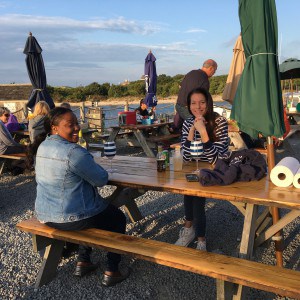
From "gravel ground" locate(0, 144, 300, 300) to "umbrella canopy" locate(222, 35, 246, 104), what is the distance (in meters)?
1.99

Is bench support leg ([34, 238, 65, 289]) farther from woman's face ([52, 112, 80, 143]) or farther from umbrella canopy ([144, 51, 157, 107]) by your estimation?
umbrella canopy ([144, 51, 157, 107])

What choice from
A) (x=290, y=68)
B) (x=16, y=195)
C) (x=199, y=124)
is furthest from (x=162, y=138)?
(x=290, y=68)

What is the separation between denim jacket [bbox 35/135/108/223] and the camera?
2.34m

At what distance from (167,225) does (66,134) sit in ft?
5.70

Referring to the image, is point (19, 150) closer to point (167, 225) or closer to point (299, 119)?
point (167, 225)

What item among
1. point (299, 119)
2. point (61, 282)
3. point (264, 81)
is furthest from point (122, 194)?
point (299, 119)

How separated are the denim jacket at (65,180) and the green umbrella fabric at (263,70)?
1164 millimetres

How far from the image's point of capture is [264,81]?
2367 mm

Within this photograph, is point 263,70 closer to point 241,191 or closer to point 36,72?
point 241,191

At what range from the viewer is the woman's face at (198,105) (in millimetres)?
3029

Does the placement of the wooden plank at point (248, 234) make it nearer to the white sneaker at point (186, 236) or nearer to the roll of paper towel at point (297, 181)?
the roll of paper towel at point (297, 181)

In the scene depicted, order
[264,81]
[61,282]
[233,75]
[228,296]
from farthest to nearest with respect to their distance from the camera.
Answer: [233,75] → [61,282] → [264,81] → [228,296]

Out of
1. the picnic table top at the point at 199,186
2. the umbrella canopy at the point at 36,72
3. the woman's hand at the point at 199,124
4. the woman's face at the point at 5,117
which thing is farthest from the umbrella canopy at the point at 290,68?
the picnic table top at the point at 199,186

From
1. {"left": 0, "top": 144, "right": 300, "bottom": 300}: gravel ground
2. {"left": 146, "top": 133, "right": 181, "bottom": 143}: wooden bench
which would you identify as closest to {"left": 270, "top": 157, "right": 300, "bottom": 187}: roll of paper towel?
{"left": 0, "top": 144, "right": 300, "bottom": 300}: gravel ground
